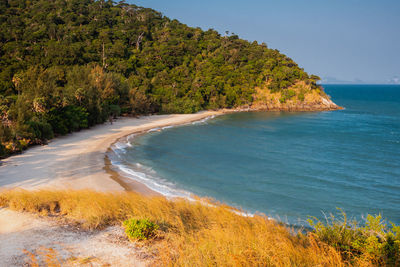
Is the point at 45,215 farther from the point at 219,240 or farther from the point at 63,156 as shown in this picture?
the point at 63,156

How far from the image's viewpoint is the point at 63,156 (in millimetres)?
19531

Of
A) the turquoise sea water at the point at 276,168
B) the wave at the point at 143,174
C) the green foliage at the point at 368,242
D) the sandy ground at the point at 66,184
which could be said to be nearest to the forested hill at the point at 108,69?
the sandy ground at the point at 66,184

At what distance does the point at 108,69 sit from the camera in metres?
54.9

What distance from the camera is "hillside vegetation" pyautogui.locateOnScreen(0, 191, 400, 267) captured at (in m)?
5.82

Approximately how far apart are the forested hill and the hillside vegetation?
1278 cm

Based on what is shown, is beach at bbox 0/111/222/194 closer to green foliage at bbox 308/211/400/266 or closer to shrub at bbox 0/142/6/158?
shrub at bbox 0/142/6/158

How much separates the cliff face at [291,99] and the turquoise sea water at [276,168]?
2798 cm

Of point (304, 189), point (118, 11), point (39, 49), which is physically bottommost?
point (304, 189)

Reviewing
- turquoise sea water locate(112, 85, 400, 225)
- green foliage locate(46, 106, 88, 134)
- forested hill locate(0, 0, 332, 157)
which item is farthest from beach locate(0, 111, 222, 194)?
forested hill locate(0, 0, 332, 157)

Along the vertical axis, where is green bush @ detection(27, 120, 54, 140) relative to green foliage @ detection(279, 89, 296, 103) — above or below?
below

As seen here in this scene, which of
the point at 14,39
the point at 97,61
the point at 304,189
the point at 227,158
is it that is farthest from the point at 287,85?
the point at 14,39

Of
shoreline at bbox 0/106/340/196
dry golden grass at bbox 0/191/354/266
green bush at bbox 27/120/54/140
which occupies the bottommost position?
shoreline at bbox 0/106/340/196

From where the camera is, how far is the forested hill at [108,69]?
1016 inches

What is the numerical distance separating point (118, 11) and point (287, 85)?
63771mm
